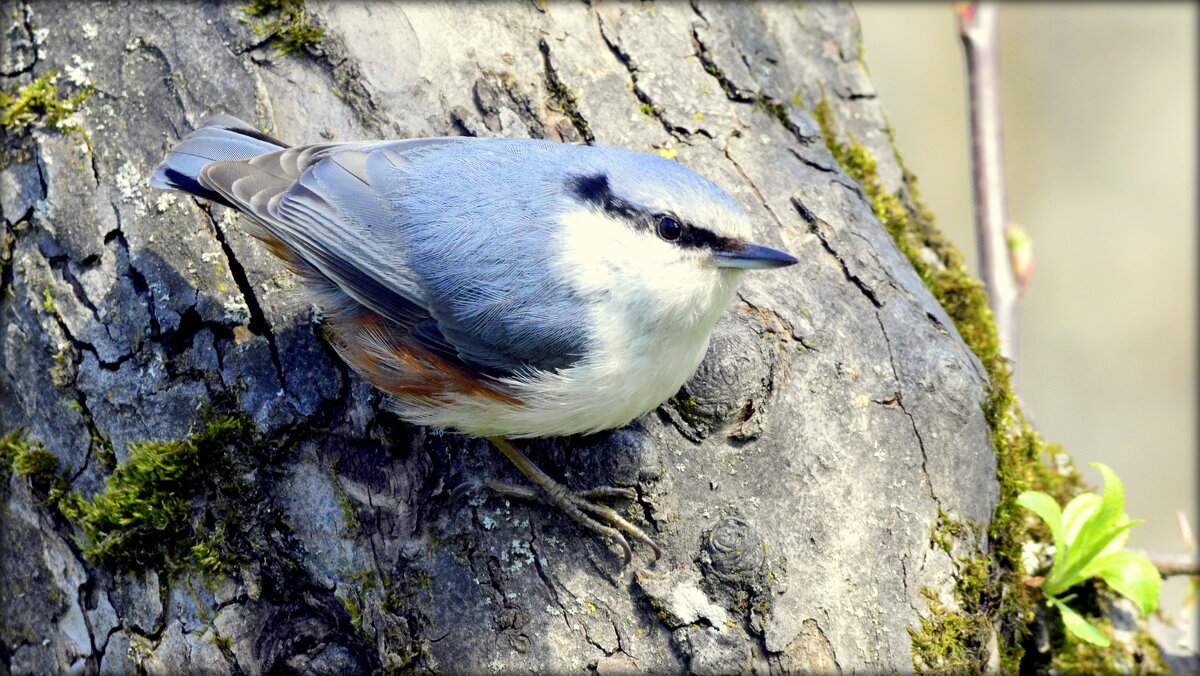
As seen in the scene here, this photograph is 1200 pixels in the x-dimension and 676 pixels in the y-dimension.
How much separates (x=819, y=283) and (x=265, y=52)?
179cm

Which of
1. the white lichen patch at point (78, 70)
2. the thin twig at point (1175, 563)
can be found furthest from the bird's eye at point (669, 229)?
the white lichen patch at point (78, 70)

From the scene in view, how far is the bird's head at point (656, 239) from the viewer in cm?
227

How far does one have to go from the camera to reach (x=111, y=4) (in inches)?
110

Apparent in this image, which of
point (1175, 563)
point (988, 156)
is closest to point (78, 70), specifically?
point (988, 156)

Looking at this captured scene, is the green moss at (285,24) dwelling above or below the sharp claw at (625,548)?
above

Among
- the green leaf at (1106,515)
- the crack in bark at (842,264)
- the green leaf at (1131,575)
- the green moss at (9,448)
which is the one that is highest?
the crack in bark at (842,264)

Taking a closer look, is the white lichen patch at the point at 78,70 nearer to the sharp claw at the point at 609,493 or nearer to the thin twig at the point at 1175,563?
the sharp claw at the point at 609,493

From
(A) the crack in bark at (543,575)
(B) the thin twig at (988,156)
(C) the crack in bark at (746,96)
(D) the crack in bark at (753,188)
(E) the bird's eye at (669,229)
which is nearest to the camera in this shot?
(A) the crack in bark at (543,575)

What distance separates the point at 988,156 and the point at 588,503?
6.85ft

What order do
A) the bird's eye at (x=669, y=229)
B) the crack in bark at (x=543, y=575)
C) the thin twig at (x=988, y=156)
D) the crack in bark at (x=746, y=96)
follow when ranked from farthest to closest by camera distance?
the thin twig at (x=988, y=156), the crack in bark at (x=746, y=96), the bird's eye at (x=669, y=229), the crack in bark at (x=543, y=575)

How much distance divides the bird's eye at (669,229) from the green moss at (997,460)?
1.02 meters

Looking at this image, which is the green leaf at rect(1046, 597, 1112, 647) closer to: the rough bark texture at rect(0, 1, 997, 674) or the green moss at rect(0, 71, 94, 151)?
the rough bark texture at rect(0, 1, 997, 674)

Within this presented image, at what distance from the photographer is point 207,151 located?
2.46 m

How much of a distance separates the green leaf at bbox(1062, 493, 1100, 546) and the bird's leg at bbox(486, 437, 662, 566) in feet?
3.85
